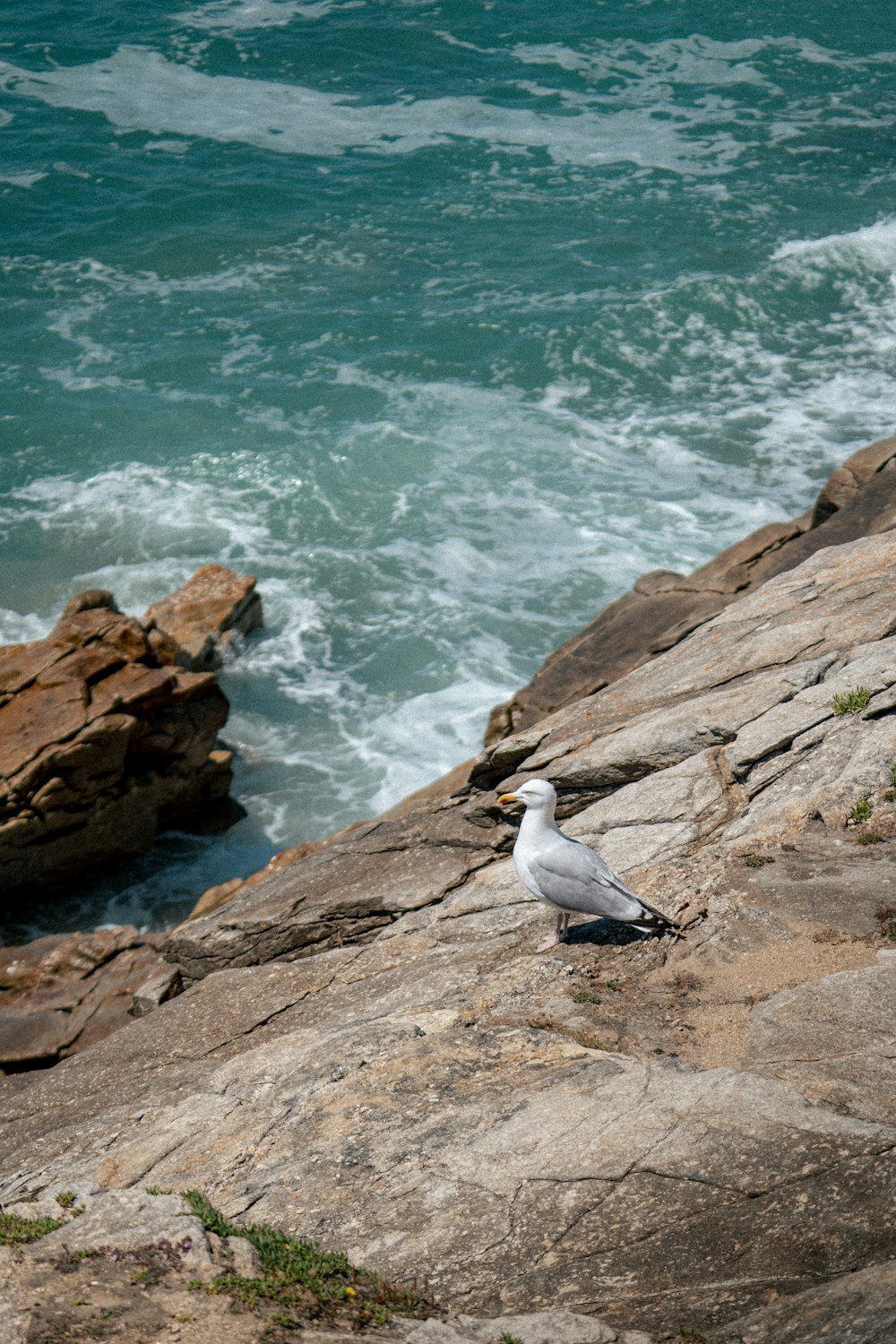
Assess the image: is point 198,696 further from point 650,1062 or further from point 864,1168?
point 864,1168

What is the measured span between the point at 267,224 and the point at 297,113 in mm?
10457

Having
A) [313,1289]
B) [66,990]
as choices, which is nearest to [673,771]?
[313,1289]

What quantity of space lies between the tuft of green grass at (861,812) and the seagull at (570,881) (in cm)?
200

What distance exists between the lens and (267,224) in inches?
1649

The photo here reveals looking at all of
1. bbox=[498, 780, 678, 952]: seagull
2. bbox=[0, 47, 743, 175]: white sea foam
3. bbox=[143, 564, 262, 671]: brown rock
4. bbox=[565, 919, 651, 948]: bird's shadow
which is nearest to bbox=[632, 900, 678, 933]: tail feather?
bbox=[498, 780, 678, 952]: seagull

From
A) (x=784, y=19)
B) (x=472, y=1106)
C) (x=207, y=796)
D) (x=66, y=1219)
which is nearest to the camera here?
(x=66, y=1219)

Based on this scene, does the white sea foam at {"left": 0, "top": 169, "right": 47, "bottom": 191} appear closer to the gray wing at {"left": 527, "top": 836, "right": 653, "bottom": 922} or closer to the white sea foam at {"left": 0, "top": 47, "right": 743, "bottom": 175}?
the white sea foam at {"left": 0, "top": 47, "right": 743, "bottom": 175}

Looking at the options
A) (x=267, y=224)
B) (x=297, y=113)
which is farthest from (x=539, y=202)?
(x=297, y=113)

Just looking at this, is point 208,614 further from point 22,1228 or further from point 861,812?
point 22,1228

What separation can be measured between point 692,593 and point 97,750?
9174 millimetres

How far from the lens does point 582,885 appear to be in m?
8.72

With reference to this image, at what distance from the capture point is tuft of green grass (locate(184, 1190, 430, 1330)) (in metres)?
6.18

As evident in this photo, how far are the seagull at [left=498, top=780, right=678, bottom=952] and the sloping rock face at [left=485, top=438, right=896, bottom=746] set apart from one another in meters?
7.04

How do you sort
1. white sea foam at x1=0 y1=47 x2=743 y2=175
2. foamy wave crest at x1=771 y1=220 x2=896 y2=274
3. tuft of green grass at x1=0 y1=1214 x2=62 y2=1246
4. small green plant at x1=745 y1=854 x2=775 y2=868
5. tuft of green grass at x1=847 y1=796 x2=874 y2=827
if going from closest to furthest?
1. tuft of green grass at x1=0 y1=1214 x2=62 y2=1246
2. small green plant at x1=745 y1=854 x2=775 y2=868
3. tuft of green grass at x1=847 y1=796 x2=874 y2=827
4. foamy wave crest at x1=771 y1=220 x2=896 y2=274
5. white sea foam at x1=0 y1=47 x2=743 y2=175
